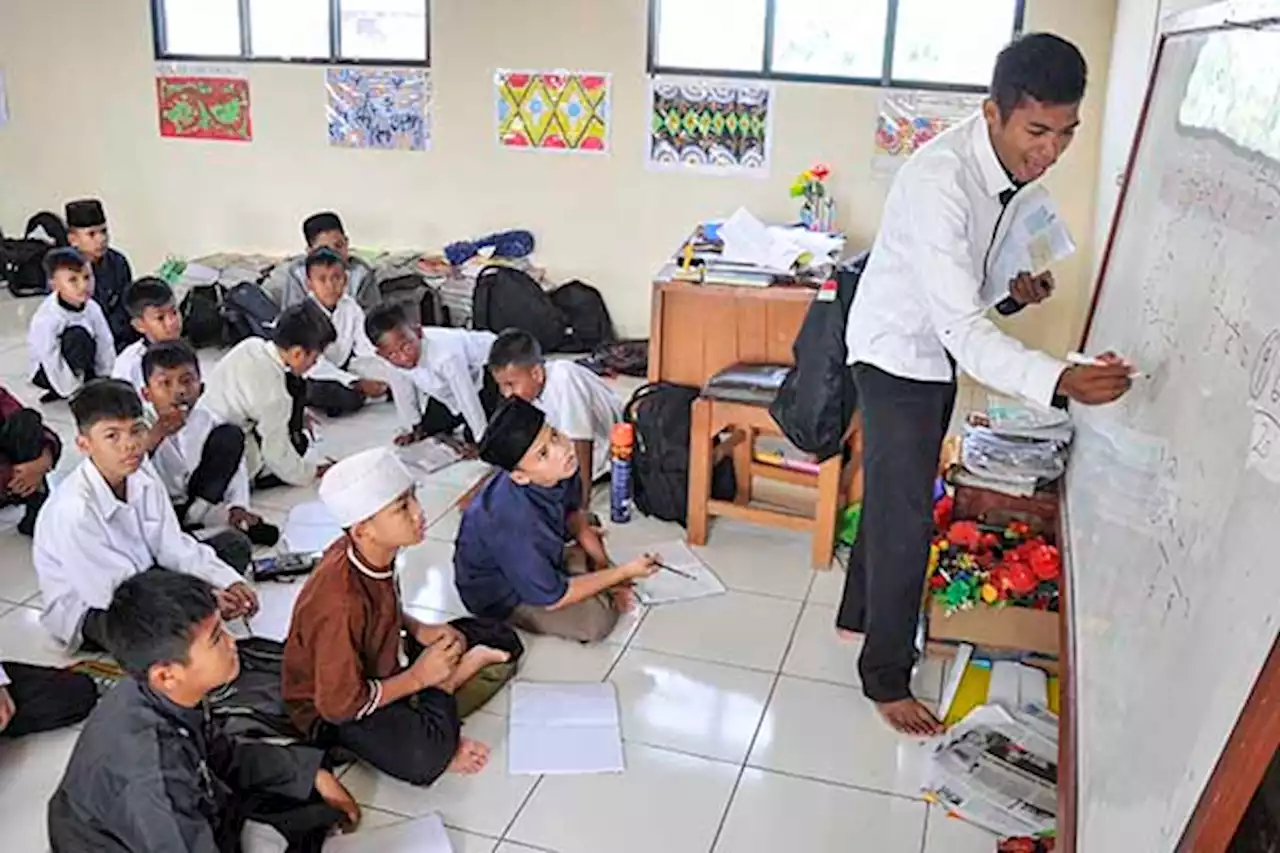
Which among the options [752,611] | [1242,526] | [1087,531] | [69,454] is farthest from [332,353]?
[1242,526]

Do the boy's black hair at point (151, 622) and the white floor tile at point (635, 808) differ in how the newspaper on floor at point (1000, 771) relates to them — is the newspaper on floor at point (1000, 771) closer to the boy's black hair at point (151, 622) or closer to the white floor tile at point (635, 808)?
the white floor tile at point (635, 808)

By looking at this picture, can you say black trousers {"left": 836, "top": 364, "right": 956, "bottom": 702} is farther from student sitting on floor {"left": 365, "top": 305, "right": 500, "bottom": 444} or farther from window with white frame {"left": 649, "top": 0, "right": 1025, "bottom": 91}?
window with white frame {"left": 649, "top": 0, "right": 1025, "bottom": 91}

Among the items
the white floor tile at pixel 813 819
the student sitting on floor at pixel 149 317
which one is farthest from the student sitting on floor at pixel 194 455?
the white floor tile at pixel 813 819

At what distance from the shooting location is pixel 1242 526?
1.09 meters

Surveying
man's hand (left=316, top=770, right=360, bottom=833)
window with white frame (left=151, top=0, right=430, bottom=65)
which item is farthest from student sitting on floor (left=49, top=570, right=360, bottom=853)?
window with white frame (left=151, top=0, right=430, bottom=65)

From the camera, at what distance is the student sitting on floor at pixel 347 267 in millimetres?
5012

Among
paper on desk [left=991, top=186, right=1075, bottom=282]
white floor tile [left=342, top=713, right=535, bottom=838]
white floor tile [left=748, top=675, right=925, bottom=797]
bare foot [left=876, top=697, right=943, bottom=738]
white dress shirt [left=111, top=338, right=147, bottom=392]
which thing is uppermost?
paper on desk [left=991, top=186, right=1075, bottom=282]

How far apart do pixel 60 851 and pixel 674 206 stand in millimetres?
3902

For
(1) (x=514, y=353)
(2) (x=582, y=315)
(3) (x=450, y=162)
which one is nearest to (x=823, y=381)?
(1) (x=514, y=353)

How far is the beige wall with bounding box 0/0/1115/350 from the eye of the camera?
5.02 meters

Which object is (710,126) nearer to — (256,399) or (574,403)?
(574,403)

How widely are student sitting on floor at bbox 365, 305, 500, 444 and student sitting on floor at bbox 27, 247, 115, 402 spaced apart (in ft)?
3.67

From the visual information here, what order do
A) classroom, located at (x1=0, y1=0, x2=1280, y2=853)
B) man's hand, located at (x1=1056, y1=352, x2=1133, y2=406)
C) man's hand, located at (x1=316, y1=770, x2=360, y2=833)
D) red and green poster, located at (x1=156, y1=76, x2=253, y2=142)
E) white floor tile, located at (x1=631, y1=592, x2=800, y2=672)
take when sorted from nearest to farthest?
classroom, located at (x1=0, y1=0, x2=1280, y2=853)
man's hand, located at (x1=1056, y1=352, x2=1133, y2=406)
man's hand, located at (x1=316, y1=770, x2=360, y2=833)
white floor tile, located at (x1=631, y1=592, x2=800, y2=672)
red and green poster, located at (x1=156, y1=76, x2=253, y2=142)

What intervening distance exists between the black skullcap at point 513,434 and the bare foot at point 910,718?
976 mm
